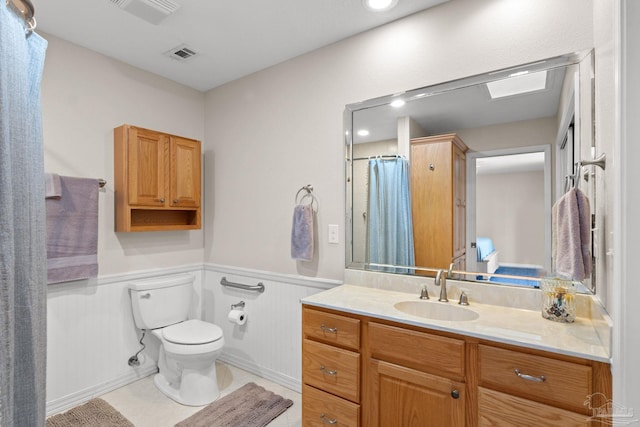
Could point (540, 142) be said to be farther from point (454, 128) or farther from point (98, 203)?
point (98, 203)

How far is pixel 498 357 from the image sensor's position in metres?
1.22

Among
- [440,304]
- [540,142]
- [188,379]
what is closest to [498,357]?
[440,304]

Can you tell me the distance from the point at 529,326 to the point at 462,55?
1.37 metres

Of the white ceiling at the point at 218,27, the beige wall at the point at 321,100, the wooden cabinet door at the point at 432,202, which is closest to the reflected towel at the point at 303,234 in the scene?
the beige wall at the point at 321,100

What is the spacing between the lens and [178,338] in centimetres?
221

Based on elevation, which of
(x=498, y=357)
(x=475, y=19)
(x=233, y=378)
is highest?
(x=475, y=19)

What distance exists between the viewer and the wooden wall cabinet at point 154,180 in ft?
7.66

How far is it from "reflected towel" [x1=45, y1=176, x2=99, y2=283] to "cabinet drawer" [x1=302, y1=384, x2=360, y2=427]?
1642 mm

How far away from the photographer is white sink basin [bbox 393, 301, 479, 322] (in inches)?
64.0

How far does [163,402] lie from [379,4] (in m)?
2.82

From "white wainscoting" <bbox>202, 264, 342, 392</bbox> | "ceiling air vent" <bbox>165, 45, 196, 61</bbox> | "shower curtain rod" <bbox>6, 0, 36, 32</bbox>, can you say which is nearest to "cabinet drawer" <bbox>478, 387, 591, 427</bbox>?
"white wainscoting" <bbox>202, 264, 342, 392</bbox>

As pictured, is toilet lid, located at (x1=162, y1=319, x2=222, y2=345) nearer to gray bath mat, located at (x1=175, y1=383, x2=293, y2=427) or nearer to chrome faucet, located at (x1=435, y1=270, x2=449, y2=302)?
gray bath mat, located at (x1=175, y1=383, x2=293, y2=427)

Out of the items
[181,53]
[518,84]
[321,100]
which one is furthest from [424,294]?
[181,53]

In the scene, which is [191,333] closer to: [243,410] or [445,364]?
[243,410]
